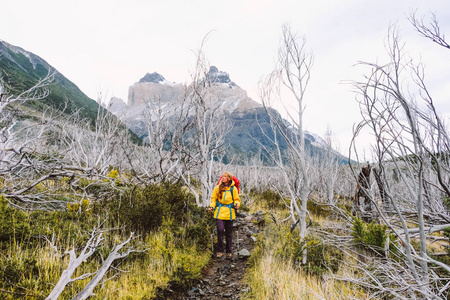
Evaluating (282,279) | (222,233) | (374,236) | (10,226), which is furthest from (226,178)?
(10,226)

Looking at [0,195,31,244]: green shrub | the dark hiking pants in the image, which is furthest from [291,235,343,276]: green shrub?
[0,195,31,244]: green shrub

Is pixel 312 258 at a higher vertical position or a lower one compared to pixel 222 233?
lower

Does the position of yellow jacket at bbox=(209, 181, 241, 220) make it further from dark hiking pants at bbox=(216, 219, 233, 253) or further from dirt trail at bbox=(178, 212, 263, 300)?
dirt trail at bbox=(178, 212, 263, 300)

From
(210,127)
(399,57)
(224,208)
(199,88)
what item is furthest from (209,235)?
(399,57)

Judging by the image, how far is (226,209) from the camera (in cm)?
453

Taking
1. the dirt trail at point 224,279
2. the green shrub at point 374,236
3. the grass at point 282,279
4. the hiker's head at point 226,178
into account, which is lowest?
the dirt trail at point 224,279

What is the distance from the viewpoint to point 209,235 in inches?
186

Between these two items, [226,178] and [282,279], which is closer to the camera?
[282,279]

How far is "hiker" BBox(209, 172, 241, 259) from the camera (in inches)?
177

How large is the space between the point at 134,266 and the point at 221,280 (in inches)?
59.0

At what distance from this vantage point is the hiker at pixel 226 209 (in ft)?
14.8

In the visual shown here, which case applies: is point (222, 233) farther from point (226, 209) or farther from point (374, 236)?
point (374, 236)

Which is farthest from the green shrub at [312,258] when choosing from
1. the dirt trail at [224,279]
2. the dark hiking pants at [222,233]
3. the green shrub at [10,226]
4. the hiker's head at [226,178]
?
the green shrub at [10,226]

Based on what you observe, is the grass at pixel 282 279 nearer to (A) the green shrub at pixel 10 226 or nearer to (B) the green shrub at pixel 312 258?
(B) the green shrub at pixel 312 258
